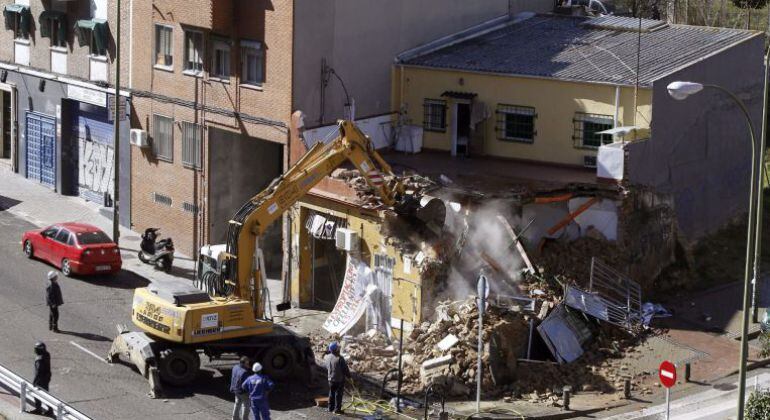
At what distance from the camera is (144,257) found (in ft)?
125

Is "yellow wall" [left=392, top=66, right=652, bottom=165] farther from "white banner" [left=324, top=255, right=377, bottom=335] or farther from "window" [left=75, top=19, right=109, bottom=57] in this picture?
"window" [left=75, top=19, right=109, bottom=57]

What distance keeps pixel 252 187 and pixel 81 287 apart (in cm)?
705

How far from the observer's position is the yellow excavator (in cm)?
2728

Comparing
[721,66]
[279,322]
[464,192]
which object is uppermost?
[721,66]

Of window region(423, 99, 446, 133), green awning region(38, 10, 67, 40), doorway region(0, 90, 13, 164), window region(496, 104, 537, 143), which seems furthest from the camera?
doorway region(0, 90, 13, 164)

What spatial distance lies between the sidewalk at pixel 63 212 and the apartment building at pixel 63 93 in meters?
0.50

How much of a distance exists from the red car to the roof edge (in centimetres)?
1038

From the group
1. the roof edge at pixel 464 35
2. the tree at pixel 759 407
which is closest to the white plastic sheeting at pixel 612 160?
the roof edge at pixel 464 35

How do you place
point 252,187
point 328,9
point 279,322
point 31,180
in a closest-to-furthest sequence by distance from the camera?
point 279,322 → point 328,9 → point 252,187 → point 31,180

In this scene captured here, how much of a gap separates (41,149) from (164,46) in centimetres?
978

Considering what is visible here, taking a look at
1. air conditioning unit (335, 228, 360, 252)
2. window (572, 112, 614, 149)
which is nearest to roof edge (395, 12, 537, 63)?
window (572, 112, 614, 149)

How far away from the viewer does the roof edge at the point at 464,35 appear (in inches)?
1553

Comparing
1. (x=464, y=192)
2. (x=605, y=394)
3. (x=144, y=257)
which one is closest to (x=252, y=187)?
(x=144, y=257)

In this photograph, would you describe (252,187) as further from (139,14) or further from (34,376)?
(34,376)
